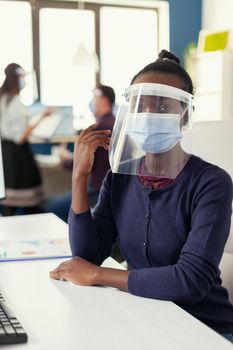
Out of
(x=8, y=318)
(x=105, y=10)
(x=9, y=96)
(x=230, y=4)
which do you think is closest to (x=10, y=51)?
(x=105, y=10)

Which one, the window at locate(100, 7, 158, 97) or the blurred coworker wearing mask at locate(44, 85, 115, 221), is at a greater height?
the window at locate(100, 7, 158, 97)

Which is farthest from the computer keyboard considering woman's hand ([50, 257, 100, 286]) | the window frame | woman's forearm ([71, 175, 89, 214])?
the window frame

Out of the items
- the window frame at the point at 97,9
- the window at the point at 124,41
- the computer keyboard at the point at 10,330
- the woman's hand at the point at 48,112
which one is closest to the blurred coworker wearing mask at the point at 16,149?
the woman's hand at the point at 48,112

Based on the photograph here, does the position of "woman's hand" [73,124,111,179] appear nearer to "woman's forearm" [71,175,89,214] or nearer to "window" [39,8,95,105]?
"woman's forearm" [71,175,89,214]

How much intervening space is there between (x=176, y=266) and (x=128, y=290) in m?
0.12

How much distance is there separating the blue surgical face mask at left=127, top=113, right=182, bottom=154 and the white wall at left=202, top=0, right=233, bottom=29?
424 cm

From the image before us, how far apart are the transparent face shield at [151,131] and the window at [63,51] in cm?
417

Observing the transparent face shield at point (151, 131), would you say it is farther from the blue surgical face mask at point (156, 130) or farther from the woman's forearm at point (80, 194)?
the woman's forearm at point (80, 194)

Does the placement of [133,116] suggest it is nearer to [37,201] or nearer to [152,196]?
[152,196]

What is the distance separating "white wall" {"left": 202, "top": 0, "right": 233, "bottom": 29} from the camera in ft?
16.9

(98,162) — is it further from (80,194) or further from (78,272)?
(78,272)

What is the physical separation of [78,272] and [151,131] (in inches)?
15.0

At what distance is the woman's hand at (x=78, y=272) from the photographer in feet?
3.92

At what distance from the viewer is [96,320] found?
991 mm
